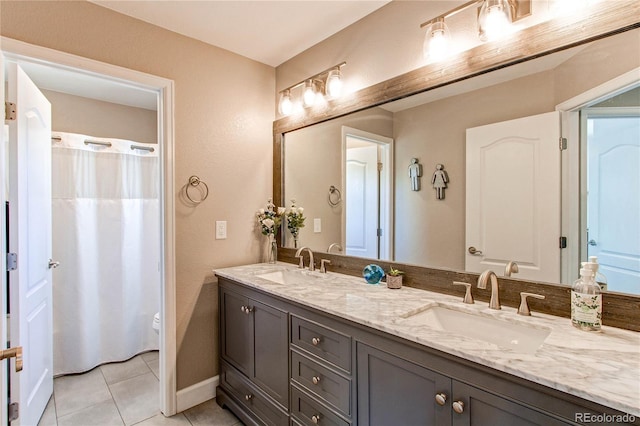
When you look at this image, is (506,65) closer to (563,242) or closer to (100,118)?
(563,242)

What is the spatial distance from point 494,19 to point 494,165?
0.62 m

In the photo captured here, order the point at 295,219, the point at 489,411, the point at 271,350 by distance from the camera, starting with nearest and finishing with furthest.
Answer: the point at 489,411
the point at 271,350
the point at 295,219

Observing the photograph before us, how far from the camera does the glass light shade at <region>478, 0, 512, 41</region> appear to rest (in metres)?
1.36

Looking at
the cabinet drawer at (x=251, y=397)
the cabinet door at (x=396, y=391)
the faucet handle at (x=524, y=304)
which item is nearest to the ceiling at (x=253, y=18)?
the faucet handle at (x=524, y=304)

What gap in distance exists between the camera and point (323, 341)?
1.45m

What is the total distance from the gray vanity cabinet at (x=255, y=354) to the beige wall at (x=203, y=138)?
20cm

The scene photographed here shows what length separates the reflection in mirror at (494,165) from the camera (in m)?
1.17

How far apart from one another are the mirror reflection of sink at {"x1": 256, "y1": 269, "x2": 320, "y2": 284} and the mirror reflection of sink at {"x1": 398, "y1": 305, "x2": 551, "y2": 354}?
33.7 inches

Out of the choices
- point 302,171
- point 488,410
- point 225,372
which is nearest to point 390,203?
point 302,171

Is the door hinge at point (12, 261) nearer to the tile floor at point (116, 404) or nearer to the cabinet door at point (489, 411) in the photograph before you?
the tile floor at point (116, 404)

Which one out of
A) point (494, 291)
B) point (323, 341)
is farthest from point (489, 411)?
point (323, 341)

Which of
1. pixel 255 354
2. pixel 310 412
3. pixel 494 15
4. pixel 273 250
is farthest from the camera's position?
pixel 273 250

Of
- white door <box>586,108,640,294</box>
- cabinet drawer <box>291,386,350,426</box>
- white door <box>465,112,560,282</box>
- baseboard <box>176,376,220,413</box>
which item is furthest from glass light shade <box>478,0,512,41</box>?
baseboard <box>176,376,220,413</box>

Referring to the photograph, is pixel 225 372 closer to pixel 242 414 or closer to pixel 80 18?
pixel 242 414
